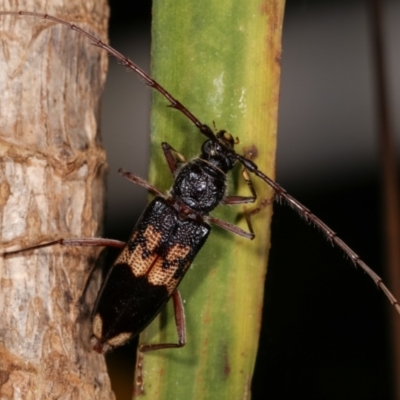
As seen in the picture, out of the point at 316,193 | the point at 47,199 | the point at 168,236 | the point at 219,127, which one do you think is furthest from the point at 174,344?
the point at 316,193

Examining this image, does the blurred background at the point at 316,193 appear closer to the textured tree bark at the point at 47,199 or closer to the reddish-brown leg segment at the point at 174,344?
the reddish-brown leg segment at the point at 174,344

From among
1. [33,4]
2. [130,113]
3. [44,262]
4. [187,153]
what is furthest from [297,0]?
[44,262]

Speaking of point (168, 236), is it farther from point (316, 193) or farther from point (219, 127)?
point (316, 193)

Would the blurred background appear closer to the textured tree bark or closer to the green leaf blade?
the green leaf blade

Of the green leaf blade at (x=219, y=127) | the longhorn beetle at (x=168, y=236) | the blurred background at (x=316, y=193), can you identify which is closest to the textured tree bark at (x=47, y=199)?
the longhorn beetle at (x=168, y=236)

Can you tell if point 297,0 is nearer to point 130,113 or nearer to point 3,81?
point 130,113

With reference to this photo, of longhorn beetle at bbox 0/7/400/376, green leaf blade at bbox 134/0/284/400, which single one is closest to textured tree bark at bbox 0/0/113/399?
longhorn beetle at bbox 0/7/400/376

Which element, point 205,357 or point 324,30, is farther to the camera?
point 324,30
